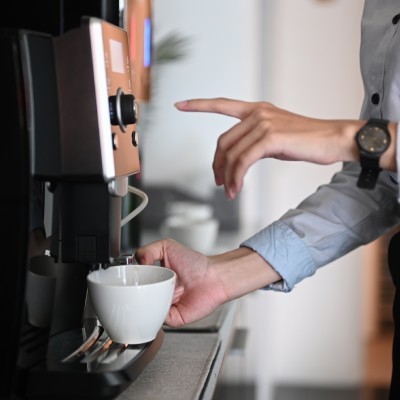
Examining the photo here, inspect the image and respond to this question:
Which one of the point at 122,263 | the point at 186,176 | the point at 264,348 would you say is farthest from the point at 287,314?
the point at 122,263

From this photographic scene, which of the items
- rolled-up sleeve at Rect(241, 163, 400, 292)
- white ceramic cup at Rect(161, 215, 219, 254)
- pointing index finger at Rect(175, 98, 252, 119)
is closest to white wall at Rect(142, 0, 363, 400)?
white ceramic cup at Rect(161, 215, 219, 254)

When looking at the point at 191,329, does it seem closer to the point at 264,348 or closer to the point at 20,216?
the point at 20,216

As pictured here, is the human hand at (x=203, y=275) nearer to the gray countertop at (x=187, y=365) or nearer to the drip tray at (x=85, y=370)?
the gray countertop at (x=187, y=365)

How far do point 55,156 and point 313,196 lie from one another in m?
0.47

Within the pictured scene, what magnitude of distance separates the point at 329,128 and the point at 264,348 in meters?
2.02

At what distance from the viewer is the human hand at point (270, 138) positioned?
0.70 meters

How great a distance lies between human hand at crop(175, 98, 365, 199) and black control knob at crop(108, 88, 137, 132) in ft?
0.27

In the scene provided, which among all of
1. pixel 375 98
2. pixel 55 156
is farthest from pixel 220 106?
pixel 375 98

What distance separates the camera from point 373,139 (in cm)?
72

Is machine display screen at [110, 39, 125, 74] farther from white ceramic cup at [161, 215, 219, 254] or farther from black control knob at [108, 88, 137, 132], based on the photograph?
white ceramic cup at [161, 215, 219, 254]

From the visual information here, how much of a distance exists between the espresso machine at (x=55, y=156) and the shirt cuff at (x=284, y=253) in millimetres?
290

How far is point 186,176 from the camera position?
99.3 inches

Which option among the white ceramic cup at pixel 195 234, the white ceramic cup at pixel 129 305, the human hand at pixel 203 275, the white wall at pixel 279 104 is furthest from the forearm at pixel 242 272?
the white wall at pixel 279 104

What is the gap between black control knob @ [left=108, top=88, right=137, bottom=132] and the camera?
67 cm
